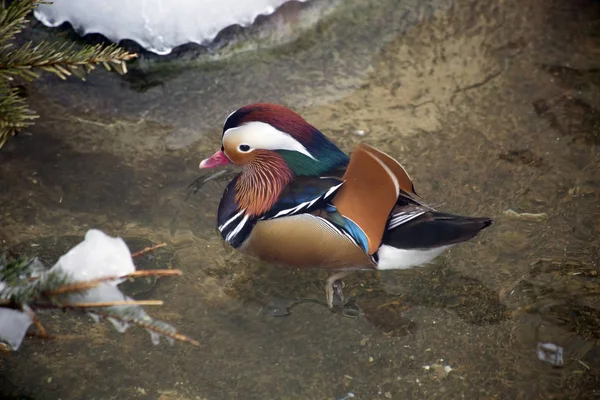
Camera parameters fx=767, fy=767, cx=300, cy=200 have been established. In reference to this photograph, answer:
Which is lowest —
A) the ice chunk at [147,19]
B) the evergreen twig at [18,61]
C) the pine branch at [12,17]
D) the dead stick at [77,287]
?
the dead stick at [77,287]

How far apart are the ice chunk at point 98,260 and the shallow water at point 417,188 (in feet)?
1.07

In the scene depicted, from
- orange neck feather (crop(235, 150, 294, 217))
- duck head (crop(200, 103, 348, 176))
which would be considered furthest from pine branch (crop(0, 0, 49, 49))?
orange neck feather (crop(235, 150, 294, 217))

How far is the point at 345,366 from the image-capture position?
2293 mm

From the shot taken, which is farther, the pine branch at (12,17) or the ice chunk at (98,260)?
the pine branch at (12,17)

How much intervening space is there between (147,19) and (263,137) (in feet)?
3.63

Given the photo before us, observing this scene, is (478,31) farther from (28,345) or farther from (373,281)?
(28,345)

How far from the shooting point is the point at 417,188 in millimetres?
2842

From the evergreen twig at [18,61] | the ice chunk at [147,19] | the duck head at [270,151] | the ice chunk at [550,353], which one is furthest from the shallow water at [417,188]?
the evergreen twig at [18,61]

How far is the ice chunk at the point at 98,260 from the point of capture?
5.44ft

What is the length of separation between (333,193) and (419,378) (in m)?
0.61

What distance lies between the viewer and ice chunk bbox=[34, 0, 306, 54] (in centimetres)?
329

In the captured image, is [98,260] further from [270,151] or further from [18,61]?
[270,151]

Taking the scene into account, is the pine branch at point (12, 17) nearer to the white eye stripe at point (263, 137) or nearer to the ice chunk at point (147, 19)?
the white eye stripe at point (263, 137)

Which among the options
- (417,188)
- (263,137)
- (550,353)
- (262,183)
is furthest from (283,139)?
(550,353)
